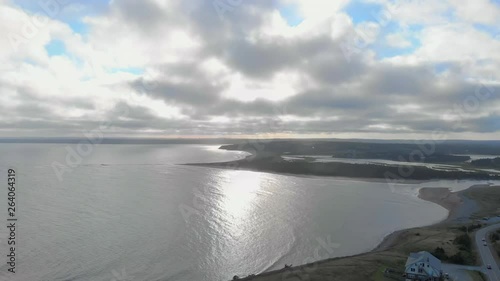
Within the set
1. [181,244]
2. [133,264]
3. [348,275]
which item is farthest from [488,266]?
[133,264]

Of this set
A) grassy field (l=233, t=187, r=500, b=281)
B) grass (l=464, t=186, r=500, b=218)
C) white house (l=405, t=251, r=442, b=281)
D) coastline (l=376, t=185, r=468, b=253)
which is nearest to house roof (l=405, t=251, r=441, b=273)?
white house (l=405, t=251, r=442, b=281)

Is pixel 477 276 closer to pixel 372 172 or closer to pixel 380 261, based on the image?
pixel 380 261

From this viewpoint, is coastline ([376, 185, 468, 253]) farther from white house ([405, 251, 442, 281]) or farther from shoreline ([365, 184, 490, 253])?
white house ([405, 251, 442, 281])

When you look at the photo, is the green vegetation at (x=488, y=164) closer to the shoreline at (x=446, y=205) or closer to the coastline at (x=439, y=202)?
the shoreline at (x=446, y=205)

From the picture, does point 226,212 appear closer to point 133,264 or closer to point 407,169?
point 133,264

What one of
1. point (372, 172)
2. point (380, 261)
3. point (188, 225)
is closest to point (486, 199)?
point (372, 172)
